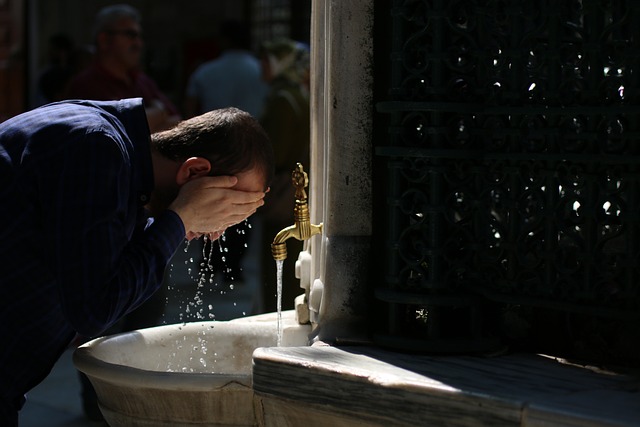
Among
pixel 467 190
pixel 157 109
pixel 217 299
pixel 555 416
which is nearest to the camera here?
pixel 555 416

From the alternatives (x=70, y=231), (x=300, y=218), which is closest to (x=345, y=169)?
(x=300, y=218)

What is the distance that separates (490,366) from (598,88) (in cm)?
71

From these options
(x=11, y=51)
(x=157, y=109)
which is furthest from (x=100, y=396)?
(x=11, y=51)

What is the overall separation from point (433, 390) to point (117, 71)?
11.8 feet

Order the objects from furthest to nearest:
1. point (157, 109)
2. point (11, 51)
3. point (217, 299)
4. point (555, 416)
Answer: point (11, 51) → point (217, 299) → point (157, 109) → point (555, 416)

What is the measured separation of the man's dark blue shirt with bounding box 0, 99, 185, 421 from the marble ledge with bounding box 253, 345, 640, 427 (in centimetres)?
41

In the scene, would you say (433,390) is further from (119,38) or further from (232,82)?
(232,82)

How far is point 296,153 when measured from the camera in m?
6.35

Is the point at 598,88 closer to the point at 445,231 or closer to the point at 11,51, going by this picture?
the point at 445,231

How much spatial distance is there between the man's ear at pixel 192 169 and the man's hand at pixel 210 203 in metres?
0.03

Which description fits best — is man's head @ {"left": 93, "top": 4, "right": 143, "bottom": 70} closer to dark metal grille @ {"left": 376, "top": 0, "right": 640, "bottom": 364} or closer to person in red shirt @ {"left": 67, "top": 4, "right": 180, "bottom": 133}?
person in red shirt @ {"left": 67, "top": 4, "right": 180, "bottom": 133}

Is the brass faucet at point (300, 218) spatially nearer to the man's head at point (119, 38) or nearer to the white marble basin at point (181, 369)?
the white marble basin at point (181, 369)

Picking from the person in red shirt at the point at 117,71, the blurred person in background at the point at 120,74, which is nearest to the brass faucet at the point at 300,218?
the blurred person in background at the point at 120,74

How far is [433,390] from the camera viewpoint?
8.09ft
